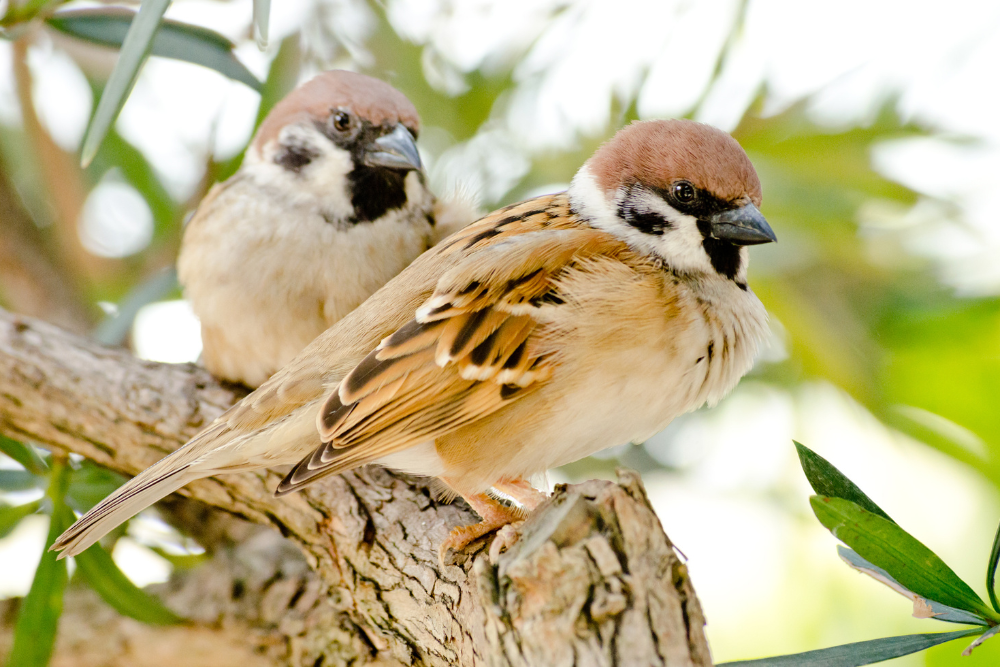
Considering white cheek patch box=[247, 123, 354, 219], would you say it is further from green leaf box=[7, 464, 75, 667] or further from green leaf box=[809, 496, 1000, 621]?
green leaf box=[809, 496, 1000, 621]

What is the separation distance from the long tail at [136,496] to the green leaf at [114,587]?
377mm

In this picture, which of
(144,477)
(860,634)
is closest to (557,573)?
(144,477)

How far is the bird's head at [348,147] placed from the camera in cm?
205

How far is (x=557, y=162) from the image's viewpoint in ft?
9.23

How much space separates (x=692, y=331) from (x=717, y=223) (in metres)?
0.23

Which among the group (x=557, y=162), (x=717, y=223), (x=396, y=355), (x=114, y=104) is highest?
(x=557, y=162)

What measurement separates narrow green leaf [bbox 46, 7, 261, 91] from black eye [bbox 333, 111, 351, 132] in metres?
0.41

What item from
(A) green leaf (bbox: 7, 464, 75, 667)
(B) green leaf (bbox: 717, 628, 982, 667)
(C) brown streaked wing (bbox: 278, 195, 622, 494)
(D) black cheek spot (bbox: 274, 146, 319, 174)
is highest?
(D) black cheek spot (bbox: 274, 146, 319, 174)

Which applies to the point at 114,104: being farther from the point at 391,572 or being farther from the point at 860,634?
the point at 860,634

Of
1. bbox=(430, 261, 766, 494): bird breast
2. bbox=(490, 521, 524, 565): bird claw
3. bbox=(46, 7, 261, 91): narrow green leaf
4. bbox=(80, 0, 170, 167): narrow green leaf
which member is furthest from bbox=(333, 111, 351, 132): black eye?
bbox=(490, 521, 524, 565): bird claw

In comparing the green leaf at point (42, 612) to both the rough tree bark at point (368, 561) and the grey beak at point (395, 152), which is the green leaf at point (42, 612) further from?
the grey beak at point (395, 152)

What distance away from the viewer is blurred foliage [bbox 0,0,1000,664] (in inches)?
89.7

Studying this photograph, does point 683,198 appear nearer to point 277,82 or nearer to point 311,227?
point 311,227

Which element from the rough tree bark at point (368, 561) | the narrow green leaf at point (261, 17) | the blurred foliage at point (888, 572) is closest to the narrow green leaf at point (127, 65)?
the narrow green leaf at point (261, 17)
